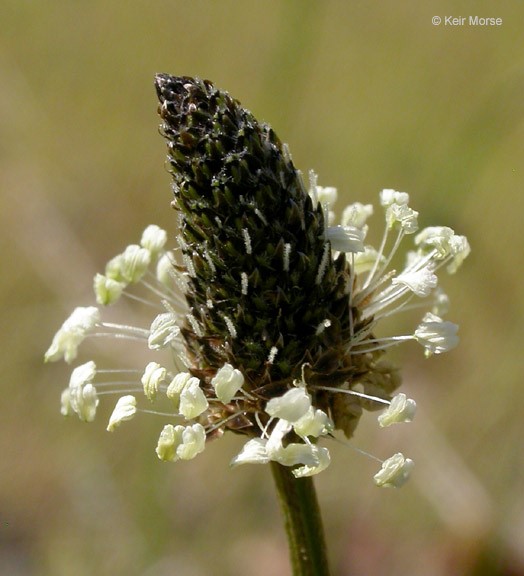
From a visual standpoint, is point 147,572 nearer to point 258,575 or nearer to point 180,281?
point 258,575

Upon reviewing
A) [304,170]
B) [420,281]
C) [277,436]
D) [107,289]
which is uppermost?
[304,170]

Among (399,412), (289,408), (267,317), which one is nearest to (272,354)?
(267,317)

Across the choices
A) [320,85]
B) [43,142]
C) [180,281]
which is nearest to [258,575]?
[180,281]

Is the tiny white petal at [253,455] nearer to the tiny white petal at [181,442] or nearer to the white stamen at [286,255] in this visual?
the tiny white petal at [181,442]

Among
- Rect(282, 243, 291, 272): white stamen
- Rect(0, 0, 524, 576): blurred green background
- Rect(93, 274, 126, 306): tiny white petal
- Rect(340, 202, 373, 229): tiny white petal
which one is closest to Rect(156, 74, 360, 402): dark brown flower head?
Rect(282, 243, 291, 272): white stamen

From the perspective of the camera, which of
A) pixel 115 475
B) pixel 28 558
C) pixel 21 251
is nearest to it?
pixel 28 558

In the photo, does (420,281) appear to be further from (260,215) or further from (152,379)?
(152,379)
